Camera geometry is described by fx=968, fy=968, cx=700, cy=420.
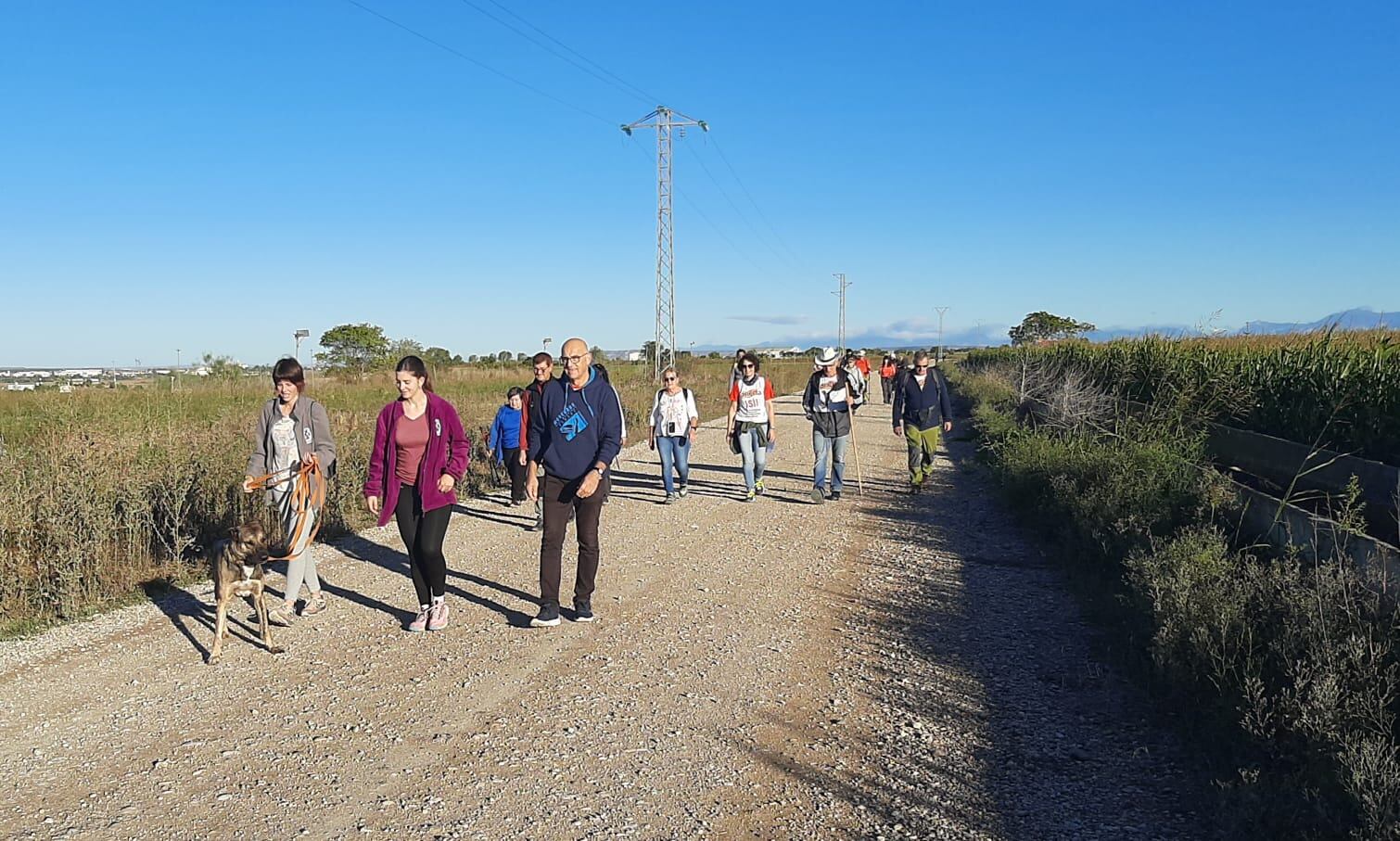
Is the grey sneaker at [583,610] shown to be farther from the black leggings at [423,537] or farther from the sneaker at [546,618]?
the black leggings at [423,537]

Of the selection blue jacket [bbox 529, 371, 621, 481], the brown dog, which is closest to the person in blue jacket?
blue jacket [bbox 529, 371, 621, 481]

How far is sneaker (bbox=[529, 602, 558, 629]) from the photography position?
676 cm

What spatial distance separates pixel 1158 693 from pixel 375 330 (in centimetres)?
5305

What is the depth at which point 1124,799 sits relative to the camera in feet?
13.9

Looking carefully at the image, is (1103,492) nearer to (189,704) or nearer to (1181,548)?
(1181,548)

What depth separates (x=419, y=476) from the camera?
21.7 ft

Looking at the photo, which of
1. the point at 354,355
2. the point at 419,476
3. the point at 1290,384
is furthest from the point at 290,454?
the point at 354,355

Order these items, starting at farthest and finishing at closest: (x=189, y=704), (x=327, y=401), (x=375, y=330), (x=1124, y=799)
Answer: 1. (x=375, y=330)
2. (x=327, y=401)
3. (x=189, y=704)
4. (x=1124, y=799)

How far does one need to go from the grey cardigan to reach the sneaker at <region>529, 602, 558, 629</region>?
1873 millimetres

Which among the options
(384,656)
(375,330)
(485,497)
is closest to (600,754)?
(384,656)

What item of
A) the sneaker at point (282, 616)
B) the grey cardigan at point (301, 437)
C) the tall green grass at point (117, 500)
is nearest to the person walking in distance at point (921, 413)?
the tall green grass at point (117, 500)

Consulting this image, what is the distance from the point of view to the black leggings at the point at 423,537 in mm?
6574

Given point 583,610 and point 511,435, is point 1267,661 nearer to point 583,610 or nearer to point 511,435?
point 583,610

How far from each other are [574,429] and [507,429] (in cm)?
499
